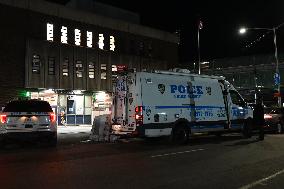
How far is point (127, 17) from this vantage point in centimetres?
4722

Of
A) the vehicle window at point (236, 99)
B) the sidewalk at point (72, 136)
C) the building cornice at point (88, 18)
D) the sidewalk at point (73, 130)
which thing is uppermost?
the building cornice at point (88, 18)

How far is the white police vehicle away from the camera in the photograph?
17.3 metres

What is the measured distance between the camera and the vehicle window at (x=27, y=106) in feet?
57.1

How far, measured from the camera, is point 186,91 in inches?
736

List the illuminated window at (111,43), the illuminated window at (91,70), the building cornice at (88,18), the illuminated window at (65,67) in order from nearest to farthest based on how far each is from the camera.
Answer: the building cornice at (88,18)
the illuminated window at (65,67)
the illuminated window at (91,70)
the illuminated window at (111,43)

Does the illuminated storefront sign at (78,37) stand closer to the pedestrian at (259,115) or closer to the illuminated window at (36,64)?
the illuminated window at (36,64)

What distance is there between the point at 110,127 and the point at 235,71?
40.3 metres

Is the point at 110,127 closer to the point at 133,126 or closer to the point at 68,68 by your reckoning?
the point at 133,126

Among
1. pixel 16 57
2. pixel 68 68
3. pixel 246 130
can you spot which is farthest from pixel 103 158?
pixel 68 68

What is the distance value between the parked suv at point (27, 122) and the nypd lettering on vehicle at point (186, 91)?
4988 mm

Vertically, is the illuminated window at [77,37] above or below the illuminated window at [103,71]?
above

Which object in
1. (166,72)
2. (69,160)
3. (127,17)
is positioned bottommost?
(69,160)

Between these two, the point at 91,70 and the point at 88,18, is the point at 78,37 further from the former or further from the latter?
the point at 91,70

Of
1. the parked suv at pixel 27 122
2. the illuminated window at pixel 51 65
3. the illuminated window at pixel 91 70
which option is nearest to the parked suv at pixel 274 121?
the parked suv at pixel 27 122
